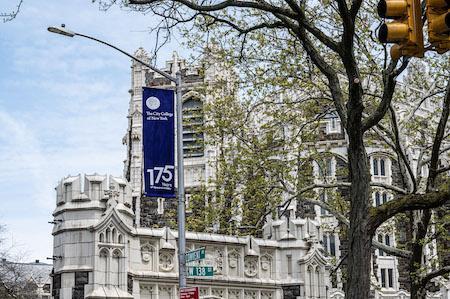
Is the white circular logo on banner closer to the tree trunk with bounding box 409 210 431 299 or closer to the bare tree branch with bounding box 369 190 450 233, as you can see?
the bare tree branch with bounding box 369 190 450 233

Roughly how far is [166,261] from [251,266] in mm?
2622

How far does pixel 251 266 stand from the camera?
21.3 meters

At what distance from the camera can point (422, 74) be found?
25.4 meters

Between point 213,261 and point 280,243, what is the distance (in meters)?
2.29

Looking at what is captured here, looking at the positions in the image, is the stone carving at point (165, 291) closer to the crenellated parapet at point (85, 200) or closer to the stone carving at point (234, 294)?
the stone carving at point (234, 294)

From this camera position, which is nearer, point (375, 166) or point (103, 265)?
point (103, 265)

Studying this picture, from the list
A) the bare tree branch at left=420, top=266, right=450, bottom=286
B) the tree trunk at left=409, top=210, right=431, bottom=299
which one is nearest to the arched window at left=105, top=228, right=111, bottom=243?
the tree trunk at left=409, top=210, right=431, bottom=299

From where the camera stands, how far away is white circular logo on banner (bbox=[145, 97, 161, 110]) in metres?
16.6

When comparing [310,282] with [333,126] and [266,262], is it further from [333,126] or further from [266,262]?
[333,126]

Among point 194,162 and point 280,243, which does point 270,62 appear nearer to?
point 280,243

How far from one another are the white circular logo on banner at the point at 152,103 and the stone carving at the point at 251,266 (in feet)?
19.8

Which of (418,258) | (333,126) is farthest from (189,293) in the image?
(333,126)

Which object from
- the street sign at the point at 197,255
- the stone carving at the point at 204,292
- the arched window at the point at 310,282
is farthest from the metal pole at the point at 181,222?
the arched window at the point at 310,282

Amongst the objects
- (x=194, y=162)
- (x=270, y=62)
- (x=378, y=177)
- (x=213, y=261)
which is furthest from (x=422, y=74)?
(x=194, y=162)
